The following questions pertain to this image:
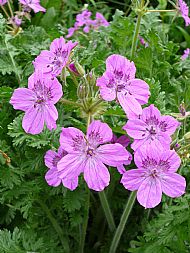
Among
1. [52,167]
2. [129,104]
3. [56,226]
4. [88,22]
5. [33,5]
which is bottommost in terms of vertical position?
[56,226]

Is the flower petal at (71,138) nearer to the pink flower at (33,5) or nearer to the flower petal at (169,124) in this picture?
the flower petal at (169,124)

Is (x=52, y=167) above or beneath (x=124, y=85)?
beneath

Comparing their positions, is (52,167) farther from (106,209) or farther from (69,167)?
(106,209)

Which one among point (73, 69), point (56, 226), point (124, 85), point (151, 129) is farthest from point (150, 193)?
point (56, 226)

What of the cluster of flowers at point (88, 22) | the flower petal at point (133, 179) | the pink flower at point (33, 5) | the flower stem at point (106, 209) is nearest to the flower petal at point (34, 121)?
the flower petal at point (133, 179)

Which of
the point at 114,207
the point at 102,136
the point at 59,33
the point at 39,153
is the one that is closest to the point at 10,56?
the point at 59,33

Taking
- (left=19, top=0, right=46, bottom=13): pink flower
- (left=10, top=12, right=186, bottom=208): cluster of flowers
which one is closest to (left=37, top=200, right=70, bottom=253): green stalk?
(left=10, top=12, right=186, bottom=208): cluster of flowers
